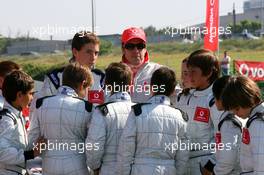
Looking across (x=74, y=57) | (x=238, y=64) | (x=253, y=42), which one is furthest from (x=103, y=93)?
(x=253, y=42)

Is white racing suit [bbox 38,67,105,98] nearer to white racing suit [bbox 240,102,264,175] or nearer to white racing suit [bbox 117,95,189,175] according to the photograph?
white racing suit [bbox 117,95,189,175]

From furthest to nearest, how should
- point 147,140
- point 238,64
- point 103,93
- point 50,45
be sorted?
point 50,45 → point 238,64 → point 103,93 → point 147,140

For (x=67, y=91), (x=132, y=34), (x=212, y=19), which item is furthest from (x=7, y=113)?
(x=212, y=19)

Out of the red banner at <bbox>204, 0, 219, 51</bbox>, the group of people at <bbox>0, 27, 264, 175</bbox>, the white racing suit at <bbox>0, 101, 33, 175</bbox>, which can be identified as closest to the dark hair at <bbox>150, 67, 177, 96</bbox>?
the group of people at <bbox>0, 27, 264, 175</bbox>

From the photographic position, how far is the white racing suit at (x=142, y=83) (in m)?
4.46

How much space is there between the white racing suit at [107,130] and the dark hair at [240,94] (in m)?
0.83

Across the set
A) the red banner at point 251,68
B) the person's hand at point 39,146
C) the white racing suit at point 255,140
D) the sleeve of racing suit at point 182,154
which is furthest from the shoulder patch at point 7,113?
the red banner at point 251,68

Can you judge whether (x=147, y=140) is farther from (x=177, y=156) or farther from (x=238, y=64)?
(x=238, y=64)

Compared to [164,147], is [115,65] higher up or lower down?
higher up

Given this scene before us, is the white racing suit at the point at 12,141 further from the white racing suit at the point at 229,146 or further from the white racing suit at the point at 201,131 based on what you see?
the white racing suit at the point at 229,146

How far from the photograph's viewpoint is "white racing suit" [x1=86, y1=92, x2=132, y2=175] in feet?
12.1

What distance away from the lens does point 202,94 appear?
399cm

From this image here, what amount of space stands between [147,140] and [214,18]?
8.34 metres

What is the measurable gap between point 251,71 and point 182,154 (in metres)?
11.6
